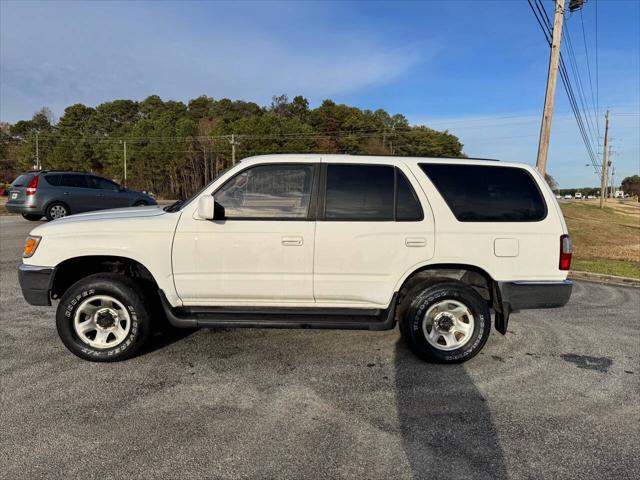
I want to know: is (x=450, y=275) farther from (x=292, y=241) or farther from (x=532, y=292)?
(x=292, y=241)

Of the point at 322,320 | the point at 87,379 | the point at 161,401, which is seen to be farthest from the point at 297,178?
the point at 87,379

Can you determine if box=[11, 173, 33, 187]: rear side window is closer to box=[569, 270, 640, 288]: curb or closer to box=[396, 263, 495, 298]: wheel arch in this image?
box=[396, 263, 495, 298]: wheel arch

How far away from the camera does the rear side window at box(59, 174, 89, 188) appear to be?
1316 cm

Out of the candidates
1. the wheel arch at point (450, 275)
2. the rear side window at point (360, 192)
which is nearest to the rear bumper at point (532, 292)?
the wheel arch at point (450, 275)

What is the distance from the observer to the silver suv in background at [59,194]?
12.8m

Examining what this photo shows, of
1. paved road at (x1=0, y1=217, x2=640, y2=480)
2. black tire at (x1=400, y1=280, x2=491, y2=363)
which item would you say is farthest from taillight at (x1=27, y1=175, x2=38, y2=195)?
black tire at (x1=400, y1=280, x2=491, y2=363)

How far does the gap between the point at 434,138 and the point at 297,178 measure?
70.4 m

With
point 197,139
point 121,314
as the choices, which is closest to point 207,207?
point 121,314

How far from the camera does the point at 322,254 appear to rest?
3863 mm

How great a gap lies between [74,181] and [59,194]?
1.95 feet

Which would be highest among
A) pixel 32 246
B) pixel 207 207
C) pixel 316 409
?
pixel 207 207

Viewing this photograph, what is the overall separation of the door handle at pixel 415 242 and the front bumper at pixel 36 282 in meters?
3.25

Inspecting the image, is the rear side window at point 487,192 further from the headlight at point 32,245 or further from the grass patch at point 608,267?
the grass patch at point 608,267

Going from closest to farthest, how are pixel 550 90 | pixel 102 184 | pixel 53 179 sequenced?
pixel 550 90
pixel 53 179
pixel 102 184
